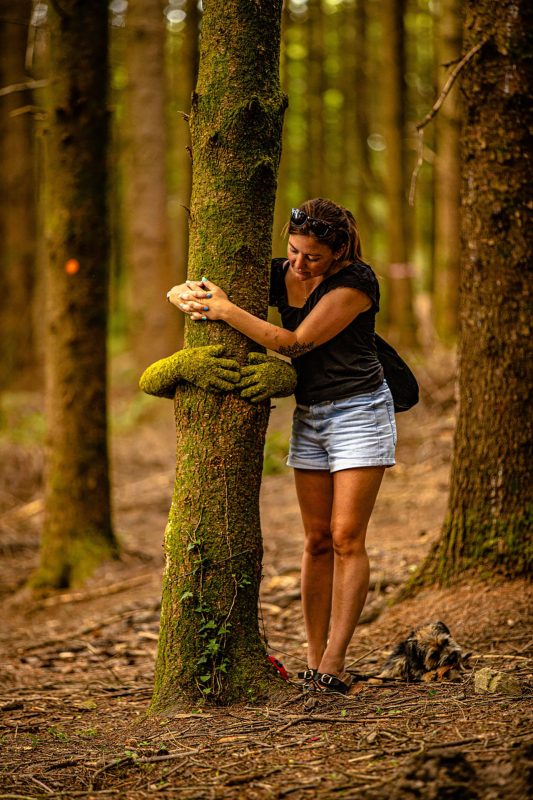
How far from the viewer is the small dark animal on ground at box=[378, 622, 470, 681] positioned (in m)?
4.43

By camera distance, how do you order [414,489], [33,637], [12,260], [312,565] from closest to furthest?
[312,565], [33,637], [414,489], [12,260]

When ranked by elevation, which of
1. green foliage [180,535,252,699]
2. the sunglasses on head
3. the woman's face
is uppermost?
the sunglasses on head

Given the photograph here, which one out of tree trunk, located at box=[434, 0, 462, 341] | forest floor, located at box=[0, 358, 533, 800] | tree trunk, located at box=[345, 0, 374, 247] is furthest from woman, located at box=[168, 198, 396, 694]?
tree trunk, located at box=[345, 0, 374, 247]

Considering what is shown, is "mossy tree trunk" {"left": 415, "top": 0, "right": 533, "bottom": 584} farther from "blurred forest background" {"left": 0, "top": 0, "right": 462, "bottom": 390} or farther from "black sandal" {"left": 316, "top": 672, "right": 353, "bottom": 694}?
"blurred forest background" {"left": 0, "top": 0, "right": 462, "bottom": 390}

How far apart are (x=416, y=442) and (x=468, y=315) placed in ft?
15.7

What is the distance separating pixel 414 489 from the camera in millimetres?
8883

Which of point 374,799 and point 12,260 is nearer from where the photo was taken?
point 374,799

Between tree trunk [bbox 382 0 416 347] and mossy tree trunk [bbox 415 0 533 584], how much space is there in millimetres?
9320

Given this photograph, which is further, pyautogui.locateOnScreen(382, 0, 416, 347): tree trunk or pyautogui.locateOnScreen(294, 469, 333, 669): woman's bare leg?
pyautogui.locateOnScreen(382, 0, 416, 347): tree trunk

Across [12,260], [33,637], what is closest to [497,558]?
[33,637]

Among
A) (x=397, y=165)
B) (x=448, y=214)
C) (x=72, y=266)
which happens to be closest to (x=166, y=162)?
(x=397, y=165)

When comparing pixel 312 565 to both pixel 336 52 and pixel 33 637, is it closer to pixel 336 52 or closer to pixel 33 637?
pixel 33 637

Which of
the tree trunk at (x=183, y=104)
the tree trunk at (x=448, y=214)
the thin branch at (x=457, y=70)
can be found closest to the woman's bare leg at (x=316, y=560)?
the thin branch at (x=457, y=70)

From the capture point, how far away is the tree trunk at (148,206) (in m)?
15.5
